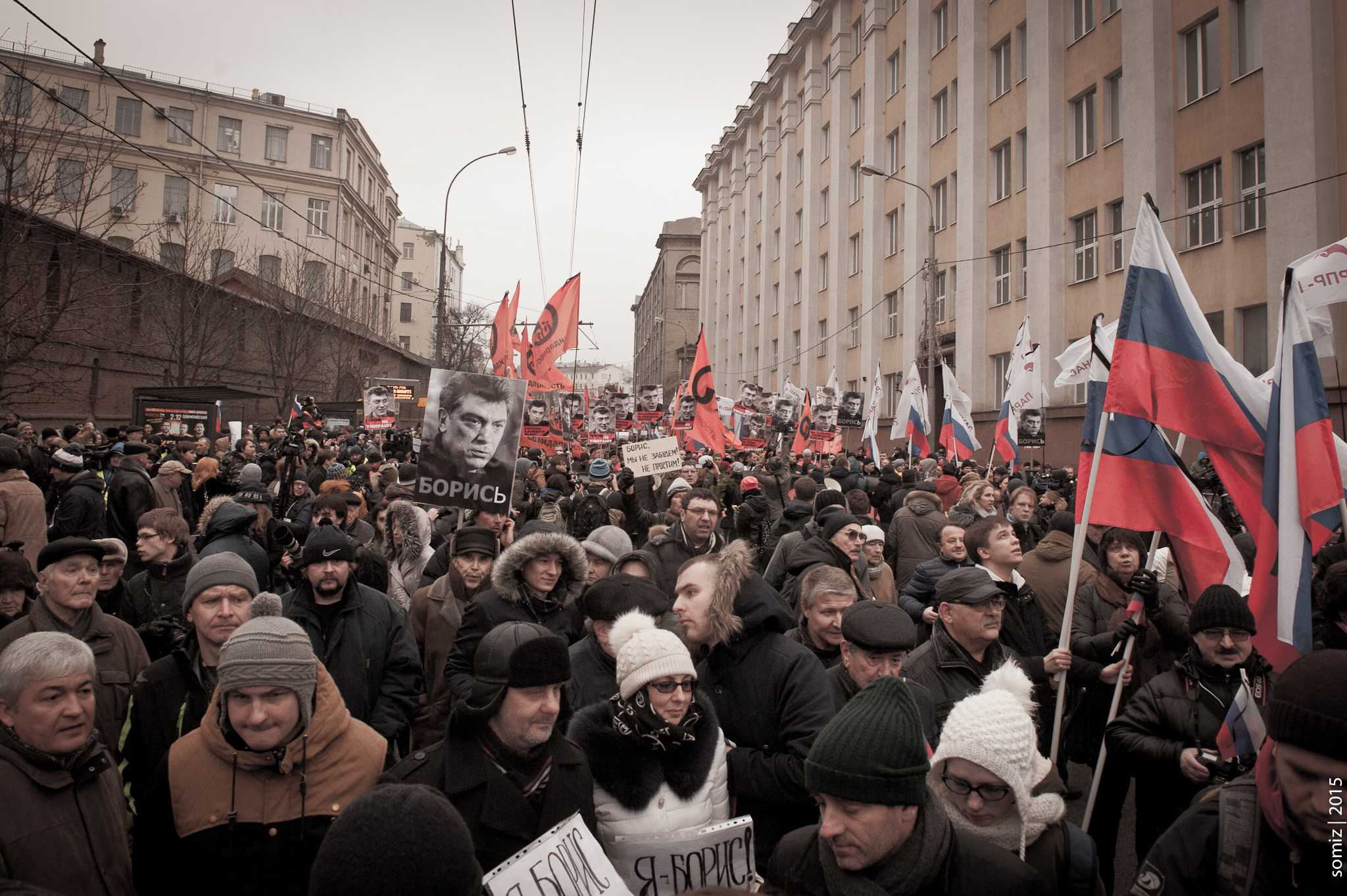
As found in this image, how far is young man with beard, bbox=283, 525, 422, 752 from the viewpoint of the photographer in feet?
13.4

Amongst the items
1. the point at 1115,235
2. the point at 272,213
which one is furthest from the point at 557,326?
the point at 272,213

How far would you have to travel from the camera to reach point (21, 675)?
2.66 m

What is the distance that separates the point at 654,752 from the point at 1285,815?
173 cm

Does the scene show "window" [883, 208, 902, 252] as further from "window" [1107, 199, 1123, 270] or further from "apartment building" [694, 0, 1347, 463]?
"window" [1107, 199, 1123, 270]

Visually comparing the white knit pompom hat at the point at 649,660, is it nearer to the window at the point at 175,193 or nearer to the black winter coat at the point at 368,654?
the black winter coat at the point at 368,654

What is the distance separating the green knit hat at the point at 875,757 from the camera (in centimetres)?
198

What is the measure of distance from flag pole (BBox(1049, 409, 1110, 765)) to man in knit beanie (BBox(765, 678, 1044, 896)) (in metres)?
2.22

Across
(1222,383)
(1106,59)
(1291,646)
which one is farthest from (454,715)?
(1106,59)

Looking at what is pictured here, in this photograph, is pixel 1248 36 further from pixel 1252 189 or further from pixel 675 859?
pixel 675 859

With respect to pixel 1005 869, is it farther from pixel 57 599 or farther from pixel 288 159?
pixel 288 159

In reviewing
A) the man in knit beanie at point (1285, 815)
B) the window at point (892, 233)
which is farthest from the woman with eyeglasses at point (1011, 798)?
the window at point (892, 233)

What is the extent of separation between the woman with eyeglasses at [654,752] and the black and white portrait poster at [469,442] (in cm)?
319

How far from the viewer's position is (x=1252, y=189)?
17.7 m

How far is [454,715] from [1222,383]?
418 centimetres
